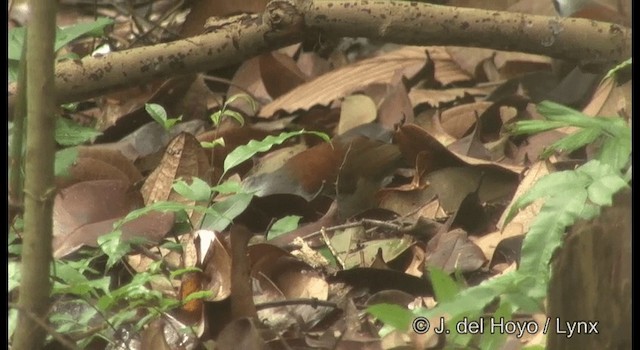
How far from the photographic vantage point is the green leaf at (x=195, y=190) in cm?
130

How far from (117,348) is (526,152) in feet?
1.63

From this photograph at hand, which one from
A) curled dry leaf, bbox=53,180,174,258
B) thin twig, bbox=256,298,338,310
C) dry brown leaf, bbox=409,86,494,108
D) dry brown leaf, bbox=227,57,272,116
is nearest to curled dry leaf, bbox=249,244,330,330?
thin twig, bbox=256,298,338,310

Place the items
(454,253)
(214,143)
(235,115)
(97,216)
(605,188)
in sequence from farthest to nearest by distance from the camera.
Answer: (235,115) < (214,143) < (97,216) < (454,253) < (605,188)

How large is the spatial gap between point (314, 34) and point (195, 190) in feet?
0.91

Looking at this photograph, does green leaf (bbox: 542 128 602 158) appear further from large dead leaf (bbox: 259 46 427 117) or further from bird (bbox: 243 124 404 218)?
large dead leaf (bbox: 259 46 427 117)

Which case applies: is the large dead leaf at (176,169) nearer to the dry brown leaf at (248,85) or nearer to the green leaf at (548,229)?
the dry brown leaf at (248,85)

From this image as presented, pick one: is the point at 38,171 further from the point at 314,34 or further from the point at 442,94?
the point at 442,94

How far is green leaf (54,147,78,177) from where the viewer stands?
3.65 ft

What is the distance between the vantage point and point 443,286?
1038 mm

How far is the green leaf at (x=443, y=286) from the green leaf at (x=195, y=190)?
327 millimetres

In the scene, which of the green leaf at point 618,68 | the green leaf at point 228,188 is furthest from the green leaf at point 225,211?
the green leaf at point 618,68

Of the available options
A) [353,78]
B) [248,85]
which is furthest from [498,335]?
[353,78]

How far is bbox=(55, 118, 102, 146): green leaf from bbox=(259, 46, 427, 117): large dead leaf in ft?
1.50
